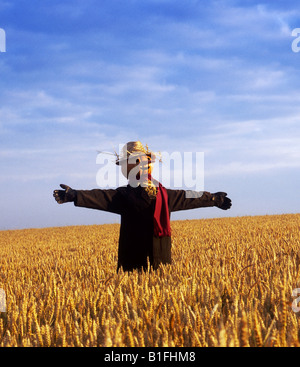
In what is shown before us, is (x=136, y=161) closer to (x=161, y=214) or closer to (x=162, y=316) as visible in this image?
(x=161, y=214)

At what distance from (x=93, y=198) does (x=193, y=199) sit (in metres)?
1.23

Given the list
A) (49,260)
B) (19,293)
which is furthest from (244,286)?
(49,260)

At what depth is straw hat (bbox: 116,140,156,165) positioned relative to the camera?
16.0 ft

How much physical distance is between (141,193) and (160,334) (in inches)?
102

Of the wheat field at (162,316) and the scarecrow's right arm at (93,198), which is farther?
the scarecrow's right arm at (93,198)

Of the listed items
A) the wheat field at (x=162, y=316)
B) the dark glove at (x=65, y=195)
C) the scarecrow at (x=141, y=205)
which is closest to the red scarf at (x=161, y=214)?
the scarecrow at (x=141, y=205)

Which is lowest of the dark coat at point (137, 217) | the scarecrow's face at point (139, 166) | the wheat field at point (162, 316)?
the wheat field at point (162, 316)

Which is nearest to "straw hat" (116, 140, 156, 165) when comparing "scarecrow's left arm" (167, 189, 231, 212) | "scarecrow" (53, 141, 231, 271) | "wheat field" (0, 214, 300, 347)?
"scarecrow" (53, 141, 231, 271)

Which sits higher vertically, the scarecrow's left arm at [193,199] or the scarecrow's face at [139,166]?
the scarecrow's face at [139,166]

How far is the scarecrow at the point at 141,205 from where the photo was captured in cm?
479

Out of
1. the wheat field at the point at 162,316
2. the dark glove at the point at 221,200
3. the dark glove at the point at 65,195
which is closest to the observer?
the wheat field at the point at 162,316

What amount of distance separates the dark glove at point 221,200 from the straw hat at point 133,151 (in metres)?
0.92

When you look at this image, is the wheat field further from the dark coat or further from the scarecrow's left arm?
the scarecrow's left arm

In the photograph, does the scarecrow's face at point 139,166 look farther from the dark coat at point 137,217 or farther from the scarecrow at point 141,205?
the dark coat at point 137,217
